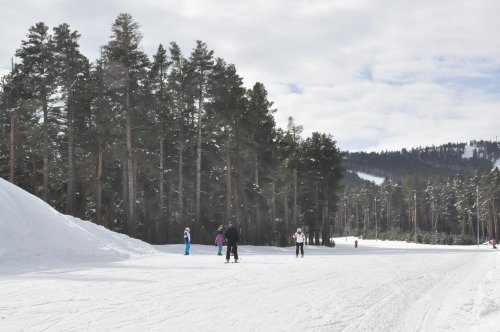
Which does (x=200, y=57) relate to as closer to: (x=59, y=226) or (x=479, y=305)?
(x=59, y=226)

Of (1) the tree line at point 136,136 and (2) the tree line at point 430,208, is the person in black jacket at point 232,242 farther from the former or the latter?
(2) the tree line at point 430,208

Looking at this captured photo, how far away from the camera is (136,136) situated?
120ft

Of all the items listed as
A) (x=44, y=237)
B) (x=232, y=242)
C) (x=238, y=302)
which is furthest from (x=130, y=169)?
(x=238, y=302)

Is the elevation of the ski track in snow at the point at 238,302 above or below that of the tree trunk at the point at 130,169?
below

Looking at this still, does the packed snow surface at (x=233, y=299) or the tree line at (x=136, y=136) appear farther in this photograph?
the tree line at (x=136, y=136)

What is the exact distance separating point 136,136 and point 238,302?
2853cm

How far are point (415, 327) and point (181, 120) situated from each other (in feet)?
120

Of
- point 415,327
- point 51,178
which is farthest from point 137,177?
point 415,327

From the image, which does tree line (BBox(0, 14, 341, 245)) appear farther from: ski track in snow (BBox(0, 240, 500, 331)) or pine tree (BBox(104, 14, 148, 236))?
ski track in snow (BBox(0, 240, 500, 331))

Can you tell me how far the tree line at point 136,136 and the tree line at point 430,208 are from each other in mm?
48925

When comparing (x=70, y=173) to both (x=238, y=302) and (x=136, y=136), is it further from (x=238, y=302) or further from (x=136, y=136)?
(x=238, y=302)

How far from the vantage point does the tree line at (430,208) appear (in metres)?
104

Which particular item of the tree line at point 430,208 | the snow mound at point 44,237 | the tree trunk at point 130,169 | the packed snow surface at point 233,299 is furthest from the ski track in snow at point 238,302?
the tree line at point 430,208

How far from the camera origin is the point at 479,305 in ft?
32.8
